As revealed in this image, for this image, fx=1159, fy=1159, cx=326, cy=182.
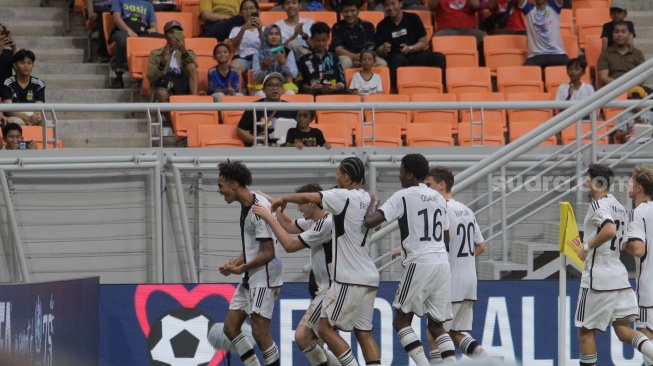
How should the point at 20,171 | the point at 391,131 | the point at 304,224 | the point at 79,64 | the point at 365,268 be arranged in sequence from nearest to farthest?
the point at 365,268 → the point at 304,224 → the point at 20,171 → the point at 391,131 → the point at 79,64

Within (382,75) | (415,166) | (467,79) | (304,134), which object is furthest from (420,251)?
(467,79)

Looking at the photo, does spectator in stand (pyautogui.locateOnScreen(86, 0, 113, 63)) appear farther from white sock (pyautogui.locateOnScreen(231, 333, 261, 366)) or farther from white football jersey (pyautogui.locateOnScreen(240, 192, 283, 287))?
white sock (pyautogui.locateOnScreen(231, 333, 261, 366))

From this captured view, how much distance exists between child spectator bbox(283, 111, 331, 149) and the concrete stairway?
89.1 inches

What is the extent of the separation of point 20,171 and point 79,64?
4.20 meters

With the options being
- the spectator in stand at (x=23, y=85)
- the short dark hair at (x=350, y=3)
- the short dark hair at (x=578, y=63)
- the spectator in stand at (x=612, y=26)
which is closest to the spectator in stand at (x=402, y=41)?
the short dark hair at (x=350, y=3)

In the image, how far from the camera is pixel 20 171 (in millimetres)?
12375

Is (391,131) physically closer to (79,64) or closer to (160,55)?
(160,55)

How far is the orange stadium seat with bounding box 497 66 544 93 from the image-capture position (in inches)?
624

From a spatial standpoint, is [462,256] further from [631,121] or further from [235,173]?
[631,121]

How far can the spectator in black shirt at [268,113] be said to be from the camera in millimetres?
13773

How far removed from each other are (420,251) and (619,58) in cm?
728

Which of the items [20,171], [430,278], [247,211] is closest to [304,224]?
[247,211]

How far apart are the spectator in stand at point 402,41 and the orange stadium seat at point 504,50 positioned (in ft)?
2.62

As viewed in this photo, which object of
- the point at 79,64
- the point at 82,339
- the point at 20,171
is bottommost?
the point at 82,339
